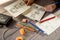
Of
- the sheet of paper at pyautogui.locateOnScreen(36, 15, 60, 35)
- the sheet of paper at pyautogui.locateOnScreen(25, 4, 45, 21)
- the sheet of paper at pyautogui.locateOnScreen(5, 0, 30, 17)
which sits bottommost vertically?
the sheet of paper at pyautogui.locateOnScreen(36, 15, 60, 35)

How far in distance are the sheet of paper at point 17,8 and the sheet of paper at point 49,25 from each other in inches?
6.9

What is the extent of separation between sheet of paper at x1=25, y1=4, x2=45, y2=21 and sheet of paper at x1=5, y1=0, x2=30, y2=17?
0.05m

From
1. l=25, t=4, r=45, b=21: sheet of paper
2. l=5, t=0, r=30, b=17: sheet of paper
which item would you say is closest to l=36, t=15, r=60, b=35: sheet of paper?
l=25, t=4, r=45, b=21: sheet of paper

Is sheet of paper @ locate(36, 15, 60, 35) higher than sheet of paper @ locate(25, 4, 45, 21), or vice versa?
sheet of paper @ locate(25, 4, 45, 21)

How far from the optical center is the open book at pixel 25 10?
1.00 meters

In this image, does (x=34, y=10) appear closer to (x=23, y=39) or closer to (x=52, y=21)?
(x=52, y=21)

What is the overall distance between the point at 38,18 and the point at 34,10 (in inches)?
4.3

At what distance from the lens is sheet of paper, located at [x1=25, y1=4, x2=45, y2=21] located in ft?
3.26

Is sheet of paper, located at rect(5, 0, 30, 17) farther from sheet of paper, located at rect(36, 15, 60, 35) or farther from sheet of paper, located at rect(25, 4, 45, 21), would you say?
sheet of paper, located at rect(36, 15, 60, 35)

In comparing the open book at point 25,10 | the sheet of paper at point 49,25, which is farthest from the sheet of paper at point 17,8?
the sheet of paper at point 49,25

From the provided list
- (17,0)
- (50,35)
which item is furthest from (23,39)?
(17,0)

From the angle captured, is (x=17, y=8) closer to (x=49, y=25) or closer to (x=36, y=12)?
(x=36, y=12)

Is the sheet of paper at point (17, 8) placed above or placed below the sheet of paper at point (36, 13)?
above

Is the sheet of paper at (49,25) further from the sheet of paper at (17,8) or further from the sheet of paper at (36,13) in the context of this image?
the sheet of paper at (17,8)
